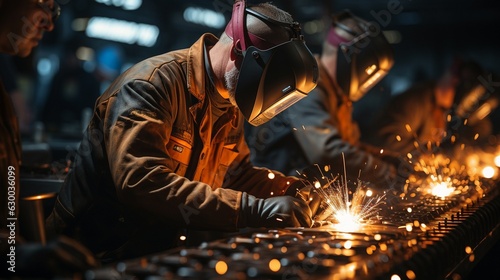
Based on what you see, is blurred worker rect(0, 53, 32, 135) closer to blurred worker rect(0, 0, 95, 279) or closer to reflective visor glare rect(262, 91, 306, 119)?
blurred worker rect(0, 0, 95, 279)

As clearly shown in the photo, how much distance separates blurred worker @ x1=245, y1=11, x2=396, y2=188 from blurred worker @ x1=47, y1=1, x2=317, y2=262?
1.58 meters

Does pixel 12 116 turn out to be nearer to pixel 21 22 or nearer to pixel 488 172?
pixel 21 22

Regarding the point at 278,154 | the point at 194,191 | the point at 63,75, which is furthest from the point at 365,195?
the point at 63,75

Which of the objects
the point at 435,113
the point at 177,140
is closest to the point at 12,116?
the point at 177,140

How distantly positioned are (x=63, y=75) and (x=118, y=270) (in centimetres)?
783

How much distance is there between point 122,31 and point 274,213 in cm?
949

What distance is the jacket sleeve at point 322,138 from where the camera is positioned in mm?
4879

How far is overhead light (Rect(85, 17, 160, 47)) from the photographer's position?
1144 cm

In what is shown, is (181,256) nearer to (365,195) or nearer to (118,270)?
(118,270)

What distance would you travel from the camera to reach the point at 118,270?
185 centimetres

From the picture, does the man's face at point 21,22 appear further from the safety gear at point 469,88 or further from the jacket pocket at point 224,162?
the safety gear at point 469,88

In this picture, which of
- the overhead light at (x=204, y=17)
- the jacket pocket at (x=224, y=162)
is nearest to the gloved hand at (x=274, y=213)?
the jacket pocket at (x=224, y=162)

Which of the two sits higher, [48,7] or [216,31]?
[216,31]

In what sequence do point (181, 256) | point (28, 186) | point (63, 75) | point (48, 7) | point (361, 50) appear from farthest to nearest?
point (63, 75) → point (361, 50) → point (28, 186) → point (48, 7) → point (181, 256)
